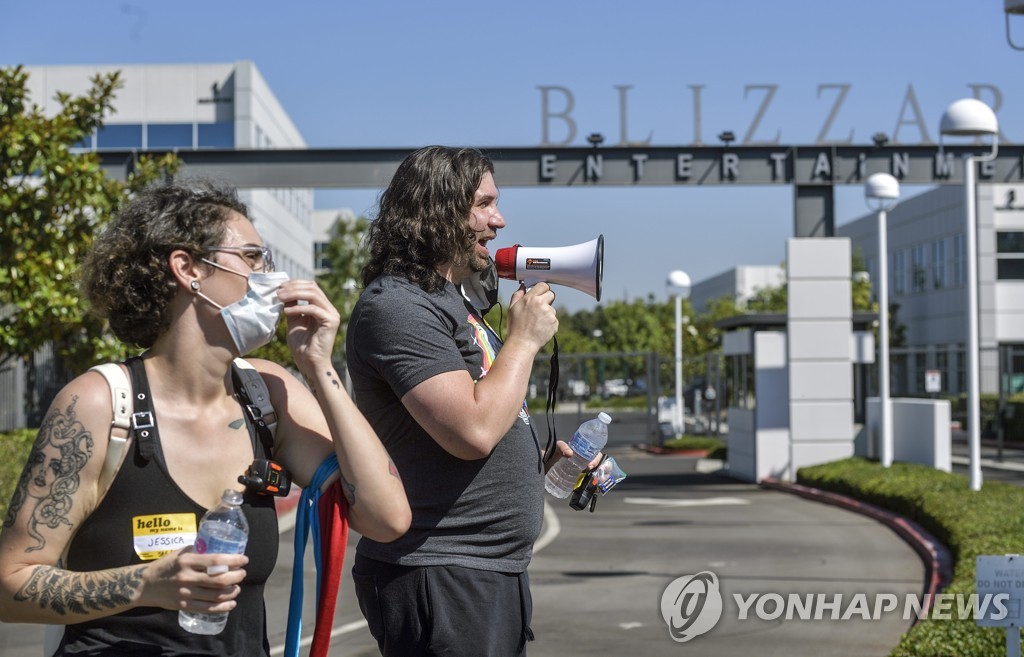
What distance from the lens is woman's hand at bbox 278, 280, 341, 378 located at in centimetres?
268

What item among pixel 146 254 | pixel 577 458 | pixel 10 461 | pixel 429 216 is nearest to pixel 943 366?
pixel 10 461

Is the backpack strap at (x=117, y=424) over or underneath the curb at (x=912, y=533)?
over

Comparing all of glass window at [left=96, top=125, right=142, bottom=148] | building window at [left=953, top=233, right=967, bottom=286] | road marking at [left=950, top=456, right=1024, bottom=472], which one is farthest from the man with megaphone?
building window at [left=953, top=233, right=967, bottom=286]

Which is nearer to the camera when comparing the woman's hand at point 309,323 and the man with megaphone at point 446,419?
the woman's hand at point 309,323

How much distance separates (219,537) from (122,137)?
5253cm

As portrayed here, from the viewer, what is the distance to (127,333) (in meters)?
2.78

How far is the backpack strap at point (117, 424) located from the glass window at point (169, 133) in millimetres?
50909

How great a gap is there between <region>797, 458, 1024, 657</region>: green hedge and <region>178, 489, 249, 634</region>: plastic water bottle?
478cm

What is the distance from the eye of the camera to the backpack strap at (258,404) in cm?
279

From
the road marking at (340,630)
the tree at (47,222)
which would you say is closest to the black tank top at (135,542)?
the road marking at (340,630)

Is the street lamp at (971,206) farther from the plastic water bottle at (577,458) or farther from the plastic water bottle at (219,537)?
the plastic water bottle at (219,537)

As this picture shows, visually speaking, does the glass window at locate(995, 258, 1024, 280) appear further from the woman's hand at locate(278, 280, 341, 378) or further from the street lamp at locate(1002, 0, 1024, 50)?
the woman's hand at locate(278, 280, 341, 378)

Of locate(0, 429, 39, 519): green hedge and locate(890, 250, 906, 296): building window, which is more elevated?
locate(890, 250, 906, 296): building window

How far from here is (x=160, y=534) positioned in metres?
2.56
